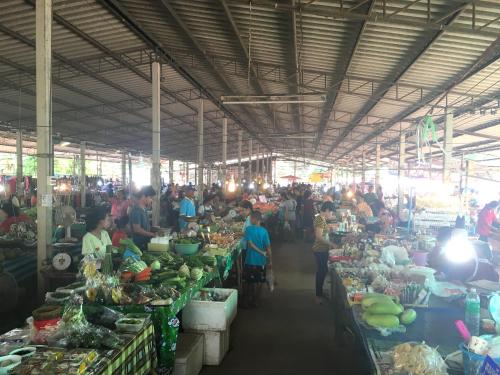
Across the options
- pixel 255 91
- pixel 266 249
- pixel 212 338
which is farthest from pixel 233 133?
pixel 212 338

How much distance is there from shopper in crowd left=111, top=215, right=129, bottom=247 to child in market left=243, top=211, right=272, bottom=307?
182cm

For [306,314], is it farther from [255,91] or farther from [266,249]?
[255,91]

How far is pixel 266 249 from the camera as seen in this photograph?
6355mm

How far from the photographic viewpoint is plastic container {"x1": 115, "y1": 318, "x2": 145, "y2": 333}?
9.95ft

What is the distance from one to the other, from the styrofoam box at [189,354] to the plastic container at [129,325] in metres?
0.85

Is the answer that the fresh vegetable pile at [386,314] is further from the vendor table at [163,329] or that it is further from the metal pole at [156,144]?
the metal pole at [156,144]

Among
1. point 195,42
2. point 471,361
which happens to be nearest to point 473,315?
Result: point 471,361

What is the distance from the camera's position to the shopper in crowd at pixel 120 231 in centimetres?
591

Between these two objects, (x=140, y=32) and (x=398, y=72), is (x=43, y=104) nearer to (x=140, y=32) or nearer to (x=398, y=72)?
(x=140, y=32)

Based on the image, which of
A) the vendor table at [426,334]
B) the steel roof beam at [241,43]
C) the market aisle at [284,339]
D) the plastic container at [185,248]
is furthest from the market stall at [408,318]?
the steel roof beam at [241,43]

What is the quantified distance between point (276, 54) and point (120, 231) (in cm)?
527

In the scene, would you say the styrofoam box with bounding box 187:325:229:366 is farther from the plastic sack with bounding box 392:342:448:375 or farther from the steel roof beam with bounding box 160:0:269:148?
the steel roof beam with bounding box 160:0:269:148

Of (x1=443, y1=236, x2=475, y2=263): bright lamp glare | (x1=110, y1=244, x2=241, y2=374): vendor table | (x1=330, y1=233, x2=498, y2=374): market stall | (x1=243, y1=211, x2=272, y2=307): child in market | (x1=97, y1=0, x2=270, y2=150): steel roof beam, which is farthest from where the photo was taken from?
(x1=97, y1=0, x2=270, y2=150): steel roof beam

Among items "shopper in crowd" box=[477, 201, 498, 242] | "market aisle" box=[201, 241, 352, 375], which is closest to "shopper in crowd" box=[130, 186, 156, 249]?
"market aisle" box=[201, 241, 352, 375]
